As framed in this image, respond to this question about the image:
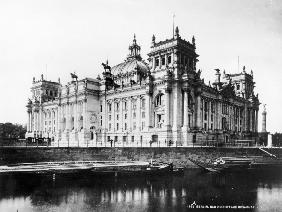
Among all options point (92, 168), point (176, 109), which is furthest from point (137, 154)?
point (176, 109)

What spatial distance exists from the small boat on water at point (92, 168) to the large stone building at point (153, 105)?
12301 millimetres

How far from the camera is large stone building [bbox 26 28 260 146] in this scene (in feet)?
216

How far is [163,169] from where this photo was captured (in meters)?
45.0

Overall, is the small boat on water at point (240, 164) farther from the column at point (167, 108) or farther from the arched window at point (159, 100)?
the arched window at point (159, 100)

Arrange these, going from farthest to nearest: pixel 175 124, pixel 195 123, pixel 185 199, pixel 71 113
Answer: pixel 71 113
pixel 195 123
pixel 175 124
pixel 185 199

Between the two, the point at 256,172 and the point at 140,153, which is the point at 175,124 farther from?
the point at 256,172

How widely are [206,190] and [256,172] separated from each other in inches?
580

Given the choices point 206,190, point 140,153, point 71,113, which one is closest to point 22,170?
point 140,153

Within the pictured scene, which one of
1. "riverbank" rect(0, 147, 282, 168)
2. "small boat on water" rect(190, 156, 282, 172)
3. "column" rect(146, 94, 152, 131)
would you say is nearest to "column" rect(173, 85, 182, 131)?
"column" rect(146, 94, 152, 131)

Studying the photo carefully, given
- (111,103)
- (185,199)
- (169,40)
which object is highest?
(169,40)

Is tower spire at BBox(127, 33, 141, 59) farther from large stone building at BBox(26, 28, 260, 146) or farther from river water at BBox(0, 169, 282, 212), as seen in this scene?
river water at BBox(0, 169, 282, 212)

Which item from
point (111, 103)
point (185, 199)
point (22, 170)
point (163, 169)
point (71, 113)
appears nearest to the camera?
point (185, 199)

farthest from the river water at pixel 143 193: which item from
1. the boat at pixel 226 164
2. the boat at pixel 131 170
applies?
the boat at pixel 226 164

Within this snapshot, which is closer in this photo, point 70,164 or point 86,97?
point 70,164
